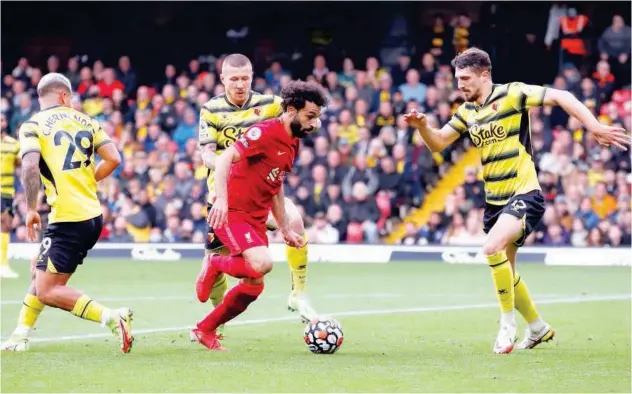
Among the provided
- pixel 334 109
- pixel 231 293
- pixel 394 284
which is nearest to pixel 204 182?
pixel 334 109

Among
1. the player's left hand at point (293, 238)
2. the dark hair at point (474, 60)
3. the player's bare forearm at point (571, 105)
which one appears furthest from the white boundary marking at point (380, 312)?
the player's bare forearm at point (571, 105)

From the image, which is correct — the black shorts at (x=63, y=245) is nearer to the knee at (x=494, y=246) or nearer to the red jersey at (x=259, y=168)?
the red jersey at (x=259, y=168)

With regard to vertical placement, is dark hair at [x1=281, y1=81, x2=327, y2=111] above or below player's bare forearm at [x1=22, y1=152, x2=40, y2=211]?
above

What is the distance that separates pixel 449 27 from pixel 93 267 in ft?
29.4

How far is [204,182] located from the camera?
21969 millimetres

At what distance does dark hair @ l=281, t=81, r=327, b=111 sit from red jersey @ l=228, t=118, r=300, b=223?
0.75 feet

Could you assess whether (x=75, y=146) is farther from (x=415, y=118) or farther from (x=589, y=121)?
(x=589, y=121)

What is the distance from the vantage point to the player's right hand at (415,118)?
380 inches

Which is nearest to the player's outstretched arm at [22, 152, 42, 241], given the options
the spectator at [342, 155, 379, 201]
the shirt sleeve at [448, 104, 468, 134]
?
the shirt sleeve at [448, 104, 468, 134]

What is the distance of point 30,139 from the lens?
9469 millimetres

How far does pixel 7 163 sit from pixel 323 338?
27.7 ft

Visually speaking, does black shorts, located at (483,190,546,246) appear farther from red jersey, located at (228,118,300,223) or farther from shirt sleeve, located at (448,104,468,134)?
red jersey, located at (228,118,300,223)

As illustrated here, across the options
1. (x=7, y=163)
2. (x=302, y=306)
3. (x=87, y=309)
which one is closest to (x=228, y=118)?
(x=302, y=306)

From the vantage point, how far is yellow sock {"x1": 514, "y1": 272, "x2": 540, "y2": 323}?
400 inches
